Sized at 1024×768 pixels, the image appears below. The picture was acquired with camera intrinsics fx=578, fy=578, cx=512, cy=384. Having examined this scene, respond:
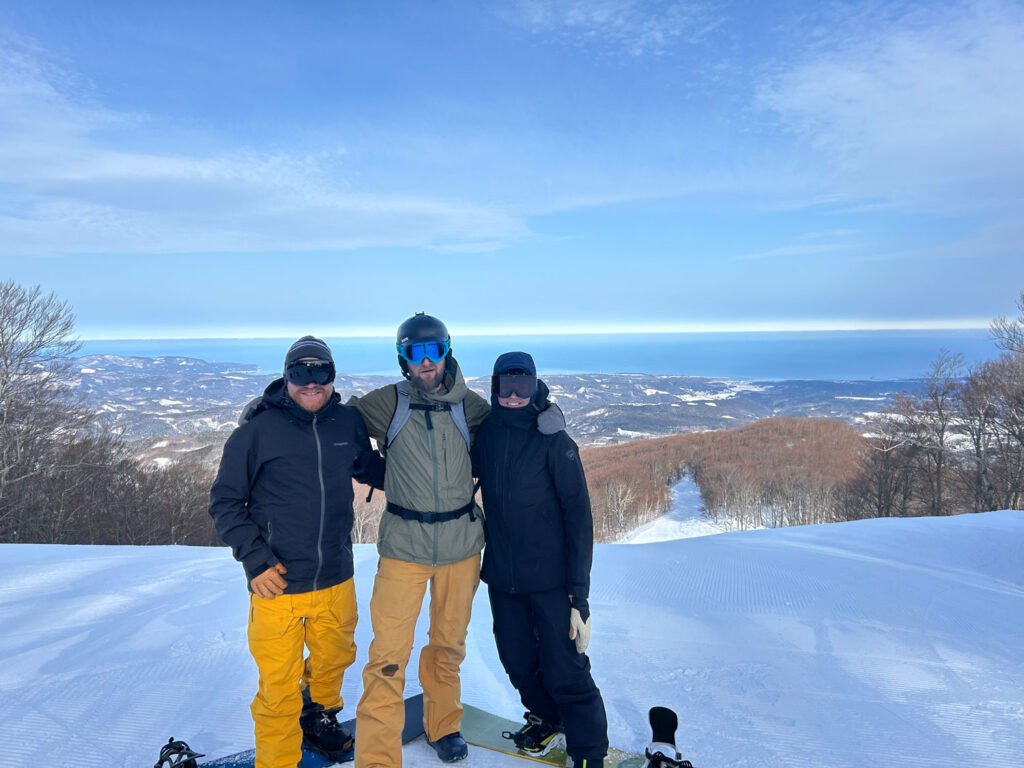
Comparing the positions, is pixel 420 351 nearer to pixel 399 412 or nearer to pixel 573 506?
pixel 399 412

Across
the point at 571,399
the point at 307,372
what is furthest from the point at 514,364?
the point at 571,399

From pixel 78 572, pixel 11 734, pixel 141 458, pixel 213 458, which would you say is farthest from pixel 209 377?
pixel 11 734

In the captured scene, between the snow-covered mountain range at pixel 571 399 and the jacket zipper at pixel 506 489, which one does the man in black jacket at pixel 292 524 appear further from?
the snow-covered mountain range at pixel 571 399

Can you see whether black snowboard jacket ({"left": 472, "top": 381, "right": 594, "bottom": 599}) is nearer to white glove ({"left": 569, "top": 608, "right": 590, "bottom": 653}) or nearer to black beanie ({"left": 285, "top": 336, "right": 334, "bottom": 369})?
white glove ({"left": 569, "top": 608, "right": 590, "bottom": 653})

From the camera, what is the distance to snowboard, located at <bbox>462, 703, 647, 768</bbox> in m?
2.86

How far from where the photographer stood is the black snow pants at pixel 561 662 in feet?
8.99

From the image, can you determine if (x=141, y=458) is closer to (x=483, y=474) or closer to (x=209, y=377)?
(x=209, y=377)

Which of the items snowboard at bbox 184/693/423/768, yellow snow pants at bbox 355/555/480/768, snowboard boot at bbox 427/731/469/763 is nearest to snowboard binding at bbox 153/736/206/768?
snowboard at bbox 184/693/423/768

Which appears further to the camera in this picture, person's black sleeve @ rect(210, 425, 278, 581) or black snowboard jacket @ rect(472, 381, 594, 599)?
black snowboard jacket @ rect(472, 381, 594, 599)

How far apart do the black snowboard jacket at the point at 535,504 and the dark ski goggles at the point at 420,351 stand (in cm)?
43

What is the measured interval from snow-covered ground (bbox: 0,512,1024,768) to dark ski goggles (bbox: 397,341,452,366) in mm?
1977

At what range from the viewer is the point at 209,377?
52781 mm

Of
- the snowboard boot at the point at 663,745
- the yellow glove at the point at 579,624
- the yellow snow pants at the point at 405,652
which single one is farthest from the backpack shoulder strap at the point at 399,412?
the snowboard boot at the point at 663,745

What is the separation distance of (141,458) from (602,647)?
31.6 meters
